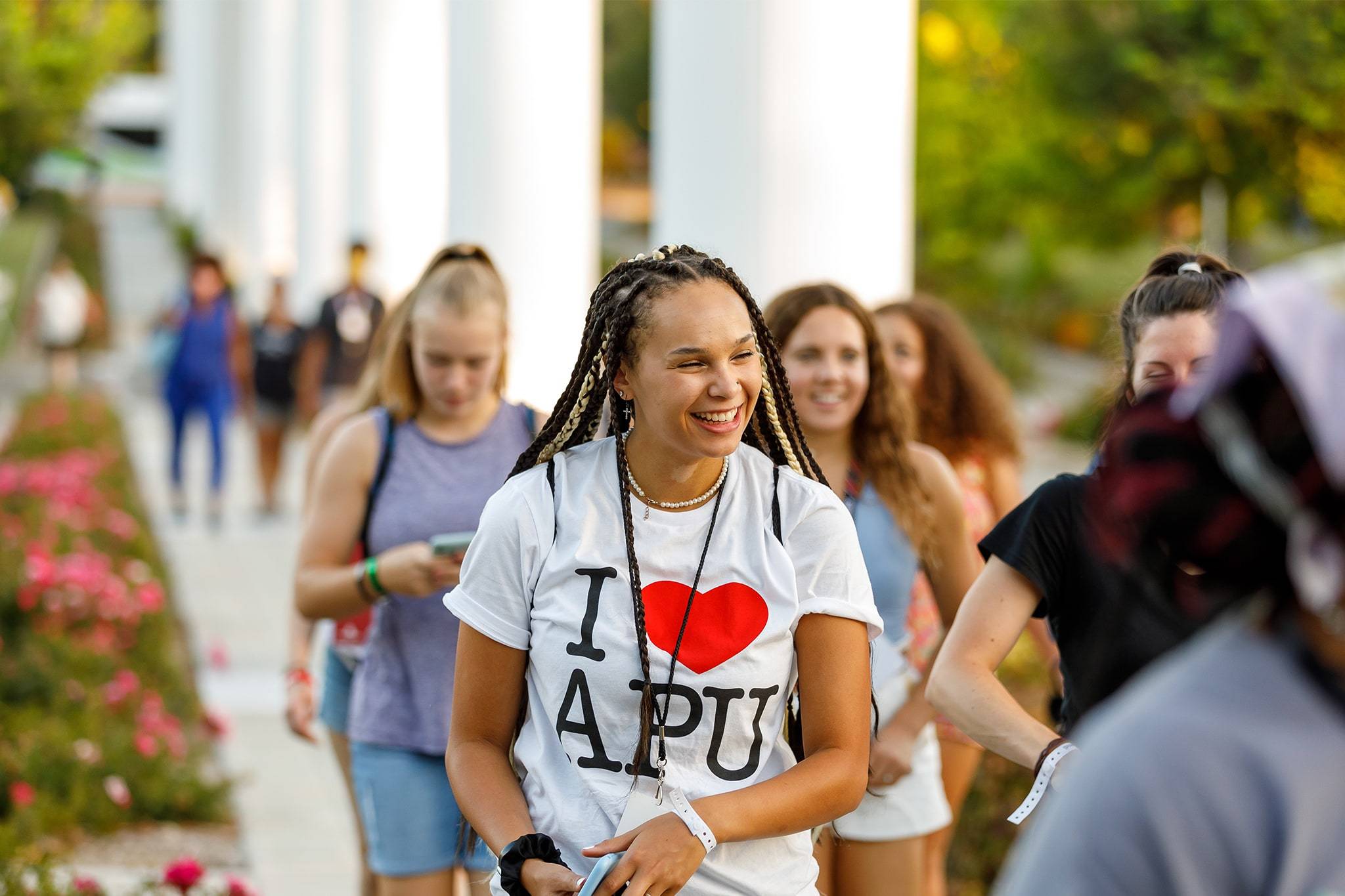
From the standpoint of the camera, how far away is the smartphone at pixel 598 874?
2.39 meters

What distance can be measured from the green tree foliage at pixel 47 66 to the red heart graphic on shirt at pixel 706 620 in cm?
1601

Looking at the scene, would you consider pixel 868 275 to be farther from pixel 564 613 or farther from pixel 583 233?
pixel 564 613

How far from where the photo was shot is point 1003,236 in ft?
121

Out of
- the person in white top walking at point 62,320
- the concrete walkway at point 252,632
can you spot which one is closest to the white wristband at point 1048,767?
the concrete walkway at point 252,632

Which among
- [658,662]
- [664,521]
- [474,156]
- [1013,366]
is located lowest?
[1013,366]

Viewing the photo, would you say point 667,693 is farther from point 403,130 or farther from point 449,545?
point 403,130

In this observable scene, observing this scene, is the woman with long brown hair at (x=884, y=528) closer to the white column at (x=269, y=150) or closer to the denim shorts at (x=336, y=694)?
the denim shorts at (x=336, y=694)

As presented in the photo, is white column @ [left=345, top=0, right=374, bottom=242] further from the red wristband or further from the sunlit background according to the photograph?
the red wristband

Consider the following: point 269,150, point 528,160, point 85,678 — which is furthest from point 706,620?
point 269,150

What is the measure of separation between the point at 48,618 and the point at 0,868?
3.80 metres

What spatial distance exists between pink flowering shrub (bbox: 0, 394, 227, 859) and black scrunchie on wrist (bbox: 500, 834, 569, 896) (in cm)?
257

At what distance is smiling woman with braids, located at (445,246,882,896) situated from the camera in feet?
8.13

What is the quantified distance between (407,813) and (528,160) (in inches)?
162

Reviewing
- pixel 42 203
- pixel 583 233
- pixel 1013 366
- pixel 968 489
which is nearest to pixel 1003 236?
pixel 1013 366
